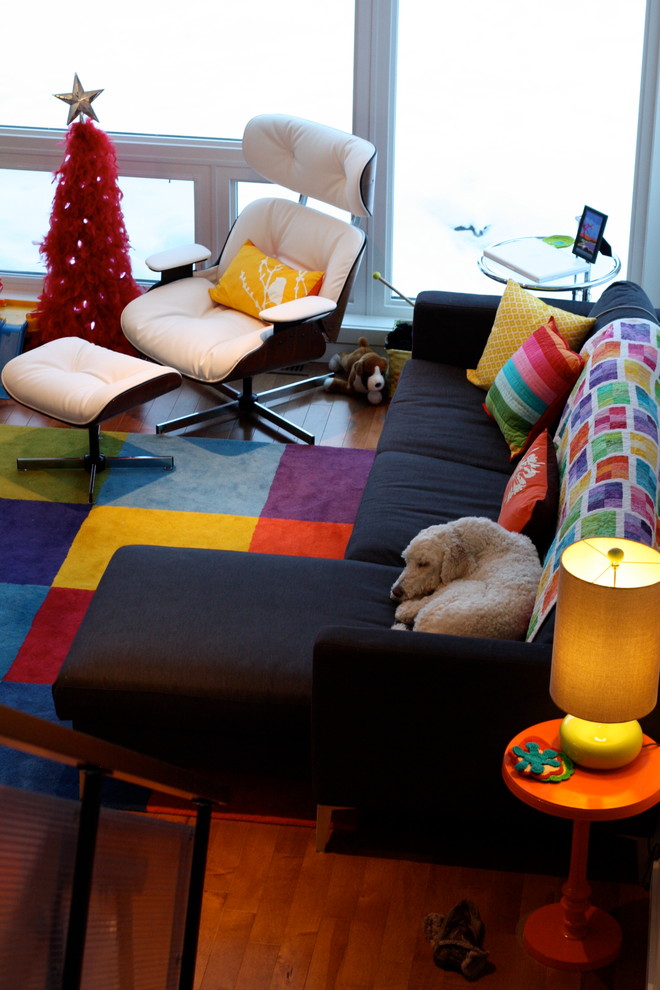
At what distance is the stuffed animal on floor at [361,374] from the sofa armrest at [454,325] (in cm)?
55

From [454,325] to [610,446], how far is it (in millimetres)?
1520

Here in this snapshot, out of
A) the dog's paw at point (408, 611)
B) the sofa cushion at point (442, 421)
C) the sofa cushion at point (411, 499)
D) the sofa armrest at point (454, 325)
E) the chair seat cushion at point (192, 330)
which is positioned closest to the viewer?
the dog's paw at point (408, 611)

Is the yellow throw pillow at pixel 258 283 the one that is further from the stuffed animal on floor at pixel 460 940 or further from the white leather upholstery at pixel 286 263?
the stuffed animal on floor at pixel 460 940

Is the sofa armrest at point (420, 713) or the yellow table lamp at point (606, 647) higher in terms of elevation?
the yellow table lamp at point (606, 647)

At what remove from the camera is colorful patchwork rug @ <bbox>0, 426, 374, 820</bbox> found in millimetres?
3236

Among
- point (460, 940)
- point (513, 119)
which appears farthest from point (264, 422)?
point (460, 940)

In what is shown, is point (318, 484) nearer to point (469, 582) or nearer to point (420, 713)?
point (469, 582)

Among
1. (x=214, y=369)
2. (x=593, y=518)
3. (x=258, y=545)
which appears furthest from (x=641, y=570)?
(x=214, y=369)

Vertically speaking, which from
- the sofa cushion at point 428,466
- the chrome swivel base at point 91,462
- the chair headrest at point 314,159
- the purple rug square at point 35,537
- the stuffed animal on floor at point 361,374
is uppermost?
the chair headrest at point 314,159

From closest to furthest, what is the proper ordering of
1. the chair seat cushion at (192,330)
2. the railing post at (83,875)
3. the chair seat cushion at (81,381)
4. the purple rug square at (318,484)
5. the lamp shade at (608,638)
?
the railing post at (83,875) < the lamp shade at (608,638) < the chair seat cushion at (81,381) < the purple rug square at (318,484) < the chair seat cushion at (192,330)

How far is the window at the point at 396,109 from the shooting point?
4.59 m

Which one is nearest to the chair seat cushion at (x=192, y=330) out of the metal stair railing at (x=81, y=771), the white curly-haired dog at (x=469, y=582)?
the white curly-haired dog at (x=469, y=582)

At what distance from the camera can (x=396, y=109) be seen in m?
4.77

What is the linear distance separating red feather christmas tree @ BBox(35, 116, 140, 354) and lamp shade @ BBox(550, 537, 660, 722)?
3.21 m
